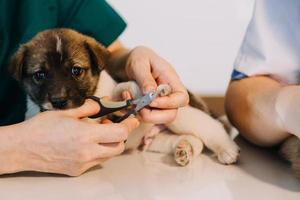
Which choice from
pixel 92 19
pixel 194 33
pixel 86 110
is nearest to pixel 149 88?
pixel 86 110

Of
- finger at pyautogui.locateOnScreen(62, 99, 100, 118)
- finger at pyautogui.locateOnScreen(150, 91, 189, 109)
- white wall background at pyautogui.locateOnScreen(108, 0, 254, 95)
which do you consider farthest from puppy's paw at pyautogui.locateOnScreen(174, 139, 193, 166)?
white wall background at pyautogui.locateOnScreen(108, 0, 254, 95)

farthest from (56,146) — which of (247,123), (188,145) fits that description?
(247,123)

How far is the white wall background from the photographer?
5.72 ft

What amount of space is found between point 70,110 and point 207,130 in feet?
1.17

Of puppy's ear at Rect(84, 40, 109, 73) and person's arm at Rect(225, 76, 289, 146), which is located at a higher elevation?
puppy's ear at Rect(84, 40, 109, 73)

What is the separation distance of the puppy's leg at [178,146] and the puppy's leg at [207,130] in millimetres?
19

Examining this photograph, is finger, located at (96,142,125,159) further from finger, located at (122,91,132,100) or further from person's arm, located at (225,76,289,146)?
person's arm, located at (225,76,289,146)

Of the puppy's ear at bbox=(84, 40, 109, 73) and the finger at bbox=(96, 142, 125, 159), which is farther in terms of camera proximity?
the puppy's ear at bbox=(84, 40, 109, 73)

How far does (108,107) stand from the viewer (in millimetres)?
954

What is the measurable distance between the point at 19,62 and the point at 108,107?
25cm

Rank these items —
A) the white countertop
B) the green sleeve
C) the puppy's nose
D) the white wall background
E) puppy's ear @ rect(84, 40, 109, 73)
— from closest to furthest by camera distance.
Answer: the white countertop → the puppy's nose → puppy's ear @ rect(84, 40, 109, 73) → the green sleeve → the white wall background

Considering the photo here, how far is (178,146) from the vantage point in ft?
3.51

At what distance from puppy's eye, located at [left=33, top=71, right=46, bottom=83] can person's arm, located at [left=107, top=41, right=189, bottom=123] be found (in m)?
0.20

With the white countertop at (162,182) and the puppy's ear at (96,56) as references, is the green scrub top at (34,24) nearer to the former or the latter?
the puppy's ear at (96,56)
